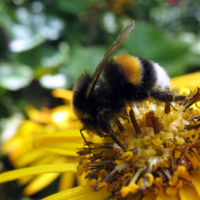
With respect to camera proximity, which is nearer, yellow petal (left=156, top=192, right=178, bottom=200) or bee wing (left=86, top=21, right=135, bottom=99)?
bee wing (left=86, top=21, right=135, bottom=99)

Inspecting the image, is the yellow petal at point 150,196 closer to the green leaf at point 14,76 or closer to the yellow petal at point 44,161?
the yellow petal at point 44,161

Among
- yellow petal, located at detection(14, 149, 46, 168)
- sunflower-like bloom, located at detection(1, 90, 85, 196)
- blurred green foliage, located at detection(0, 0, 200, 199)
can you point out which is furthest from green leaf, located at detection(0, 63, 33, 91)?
yellow petal, located at detection(14, 149, 46, 168)

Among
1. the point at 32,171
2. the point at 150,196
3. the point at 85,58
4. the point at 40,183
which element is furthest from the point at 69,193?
the point at 85,58

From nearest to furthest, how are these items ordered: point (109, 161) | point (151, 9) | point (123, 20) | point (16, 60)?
point (109, 161), point (16, 60), point (123, 20), point (151, 9)

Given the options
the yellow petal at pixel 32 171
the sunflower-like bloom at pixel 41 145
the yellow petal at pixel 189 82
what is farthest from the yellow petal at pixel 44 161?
the yellow petal at pixel 189 82

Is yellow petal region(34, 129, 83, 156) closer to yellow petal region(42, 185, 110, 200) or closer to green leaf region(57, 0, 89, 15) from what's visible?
yellow petal region(42, 185, 110, 200)

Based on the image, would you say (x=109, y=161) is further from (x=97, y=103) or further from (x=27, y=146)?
(x=27, y=146)

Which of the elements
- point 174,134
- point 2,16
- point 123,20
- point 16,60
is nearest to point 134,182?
point 174,134
